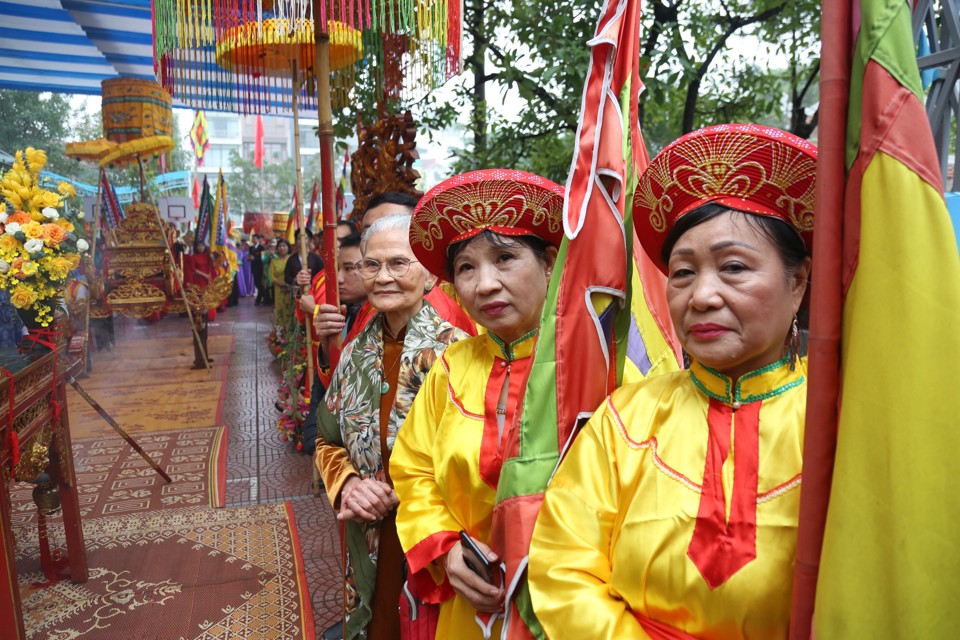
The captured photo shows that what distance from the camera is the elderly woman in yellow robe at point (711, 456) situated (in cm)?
101

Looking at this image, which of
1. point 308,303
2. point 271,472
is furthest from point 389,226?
point 271,472

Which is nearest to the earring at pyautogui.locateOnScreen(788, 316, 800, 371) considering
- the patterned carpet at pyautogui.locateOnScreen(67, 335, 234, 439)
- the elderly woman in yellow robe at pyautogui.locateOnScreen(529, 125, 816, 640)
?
the elderly woman in yellow robe at pyautogui.locateOnScreen(529, 125, 816, 640)

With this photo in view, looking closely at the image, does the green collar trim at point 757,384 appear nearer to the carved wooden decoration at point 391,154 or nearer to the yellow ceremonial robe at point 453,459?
the yellow ceremonial robe at point 453,459

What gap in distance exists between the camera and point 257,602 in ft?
10.9

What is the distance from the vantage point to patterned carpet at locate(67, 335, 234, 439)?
22.2ft

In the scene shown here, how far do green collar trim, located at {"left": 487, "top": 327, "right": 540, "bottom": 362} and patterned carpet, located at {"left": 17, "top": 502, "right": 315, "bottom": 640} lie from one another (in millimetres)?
2108

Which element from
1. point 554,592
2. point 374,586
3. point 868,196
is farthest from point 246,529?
point 868,196

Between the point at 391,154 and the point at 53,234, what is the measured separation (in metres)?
1.78

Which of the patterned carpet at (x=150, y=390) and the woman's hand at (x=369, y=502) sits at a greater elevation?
the woman's hand at (x=369, y=502)

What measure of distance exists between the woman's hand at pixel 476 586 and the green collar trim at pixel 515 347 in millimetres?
470

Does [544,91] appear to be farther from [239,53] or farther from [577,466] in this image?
[577,466]

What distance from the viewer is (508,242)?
161 cm

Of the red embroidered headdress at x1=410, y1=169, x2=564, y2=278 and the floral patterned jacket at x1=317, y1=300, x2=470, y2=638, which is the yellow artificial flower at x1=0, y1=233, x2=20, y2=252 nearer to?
the floral patterned jacket at x1=317, y1=300, x2=470, y2=638

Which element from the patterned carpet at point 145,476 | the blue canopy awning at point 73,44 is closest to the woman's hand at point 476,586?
the patterned carpet at point 145,476
